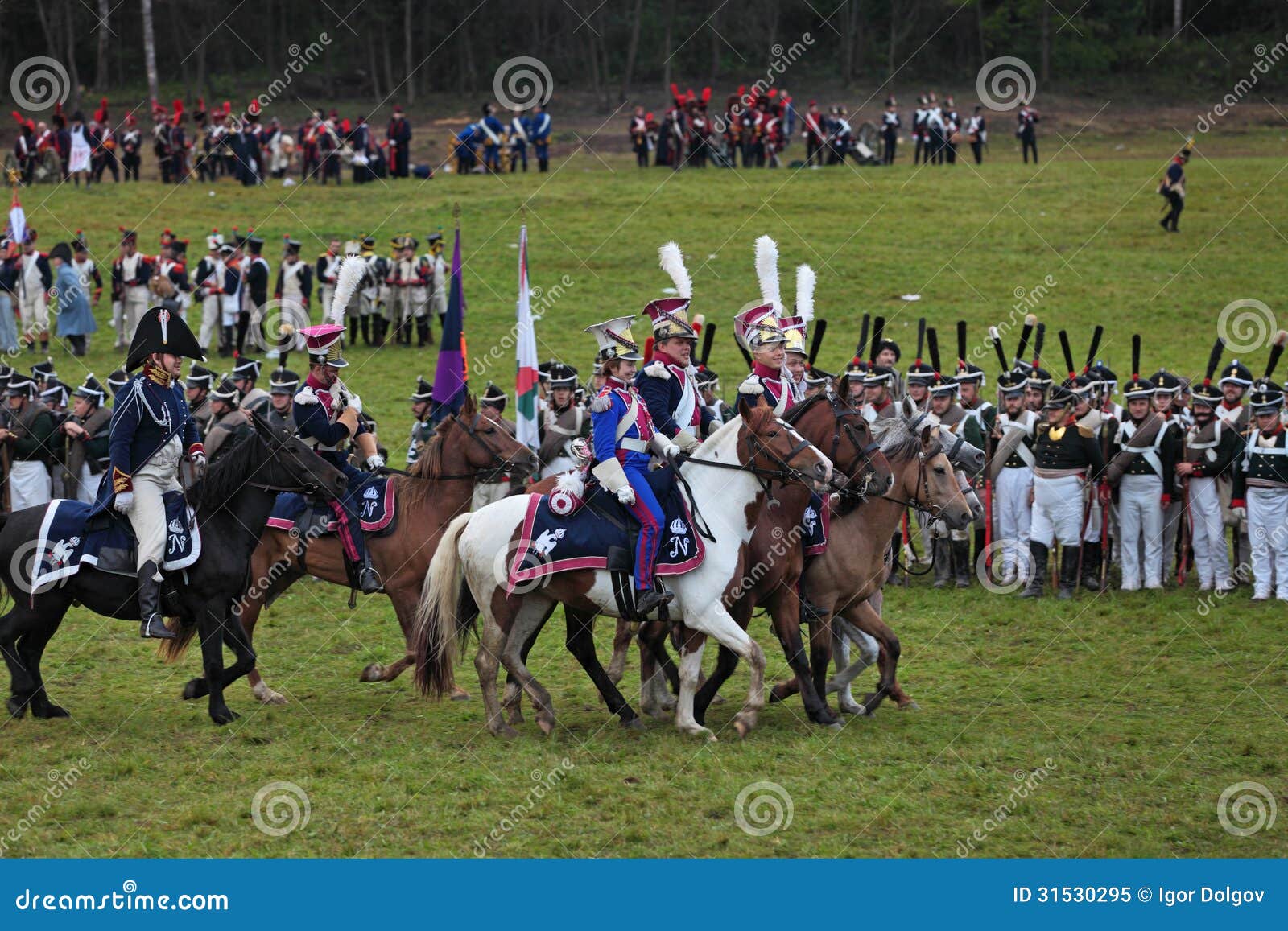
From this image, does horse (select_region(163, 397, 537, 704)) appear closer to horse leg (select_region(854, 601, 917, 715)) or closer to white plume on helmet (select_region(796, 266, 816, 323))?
white plume on helmet (select_region(796, 266, 816, 323))

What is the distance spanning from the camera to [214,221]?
4028 centimetres

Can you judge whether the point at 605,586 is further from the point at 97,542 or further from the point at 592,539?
the point at 97,542

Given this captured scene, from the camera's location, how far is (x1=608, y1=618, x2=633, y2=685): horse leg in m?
13.0

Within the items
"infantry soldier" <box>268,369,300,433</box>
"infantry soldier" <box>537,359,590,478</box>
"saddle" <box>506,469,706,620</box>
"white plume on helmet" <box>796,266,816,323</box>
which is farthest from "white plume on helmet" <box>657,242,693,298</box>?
"infantry soldier" <box>537,359,590,478</box>

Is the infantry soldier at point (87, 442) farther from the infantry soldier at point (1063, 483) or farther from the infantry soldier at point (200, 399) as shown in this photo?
the infantry soldier at point (1063, 483)

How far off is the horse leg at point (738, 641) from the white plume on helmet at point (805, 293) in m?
3.40

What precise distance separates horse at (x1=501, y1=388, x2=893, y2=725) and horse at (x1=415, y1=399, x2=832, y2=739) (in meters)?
0.21

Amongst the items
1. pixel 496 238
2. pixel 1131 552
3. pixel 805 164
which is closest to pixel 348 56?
pixel 805 164

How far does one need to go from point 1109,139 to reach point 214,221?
97.6ft

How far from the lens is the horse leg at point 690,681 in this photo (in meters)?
11.5

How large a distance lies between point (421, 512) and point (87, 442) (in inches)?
281

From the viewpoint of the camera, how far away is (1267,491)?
15930 mm

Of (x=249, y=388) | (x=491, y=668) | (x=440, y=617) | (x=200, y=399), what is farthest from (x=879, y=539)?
(x=200, y=399)

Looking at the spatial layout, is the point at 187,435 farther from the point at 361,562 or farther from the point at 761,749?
the point at 761,749
